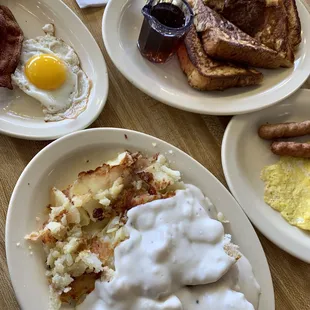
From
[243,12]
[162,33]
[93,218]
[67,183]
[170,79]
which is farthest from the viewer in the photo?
[243,12]

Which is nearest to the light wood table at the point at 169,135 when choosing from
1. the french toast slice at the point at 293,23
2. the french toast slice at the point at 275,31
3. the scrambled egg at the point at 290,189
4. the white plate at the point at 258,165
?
the white plate at the point at 258,165

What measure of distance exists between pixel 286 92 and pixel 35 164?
131 cm

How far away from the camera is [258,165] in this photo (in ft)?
7.03

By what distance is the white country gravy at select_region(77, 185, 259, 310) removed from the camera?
1.49 meters

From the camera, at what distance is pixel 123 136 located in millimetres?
1833

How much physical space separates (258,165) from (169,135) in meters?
0.48

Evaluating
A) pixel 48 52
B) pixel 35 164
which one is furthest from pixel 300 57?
pixel 35 164

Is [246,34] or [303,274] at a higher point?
[246,34]

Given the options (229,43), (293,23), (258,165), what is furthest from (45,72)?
(293,23)

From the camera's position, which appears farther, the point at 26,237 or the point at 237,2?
the point at 237,2

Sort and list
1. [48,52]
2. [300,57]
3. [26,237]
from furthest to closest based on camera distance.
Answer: [300,57], [48,52], [26,237]

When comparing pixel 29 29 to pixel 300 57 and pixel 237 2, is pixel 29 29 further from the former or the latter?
pixel 300 57

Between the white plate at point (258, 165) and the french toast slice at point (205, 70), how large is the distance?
0.60ft

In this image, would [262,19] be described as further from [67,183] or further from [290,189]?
[67,183]
